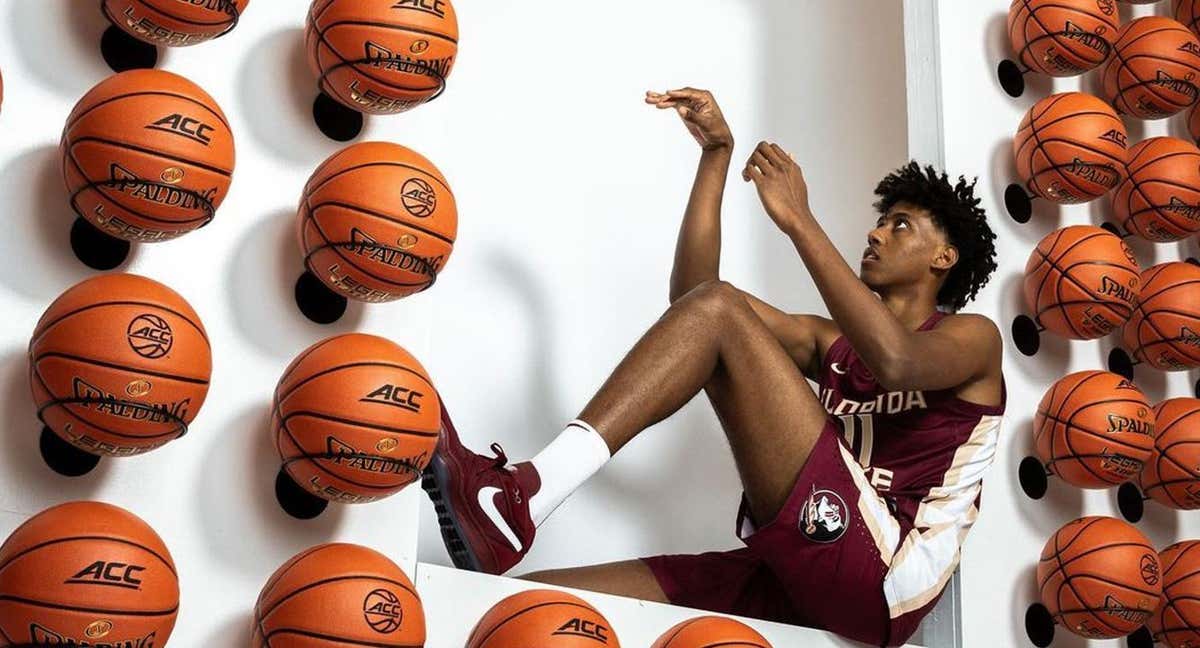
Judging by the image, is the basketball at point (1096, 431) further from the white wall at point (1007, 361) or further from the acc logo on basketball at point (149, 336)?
the acc logo on basketball at point (149, 336)

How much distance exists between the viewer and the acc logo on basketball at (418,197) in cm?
187

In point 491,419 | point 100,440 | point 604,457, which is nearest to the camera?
point 100,440

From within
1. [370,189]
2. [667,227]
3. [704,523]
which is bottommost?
[704,523]

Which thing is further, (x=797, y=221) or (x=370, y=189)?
(x=797, y=221)

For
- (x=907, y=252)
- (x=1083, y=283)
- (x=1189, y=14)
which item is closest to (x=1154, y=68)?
(x=1189, y=14)

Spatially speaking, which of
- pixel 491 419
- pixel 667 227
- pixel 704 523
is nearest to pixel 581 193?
pixel 667 227

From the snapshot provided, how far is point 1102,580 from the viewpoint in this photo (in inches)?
101

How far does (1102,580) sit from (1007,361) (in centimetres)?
51

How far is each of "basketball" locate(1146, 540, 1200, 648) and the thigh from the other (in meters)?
0.91

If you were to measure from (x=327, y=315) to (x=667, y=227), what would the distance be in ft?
4.19

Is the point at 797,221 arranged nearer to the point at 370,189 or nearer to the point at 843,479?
the point at 843,479

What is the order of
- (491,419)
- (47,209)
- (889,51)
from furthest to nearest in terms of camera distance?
(889,51) → (491,419) → (47,209)

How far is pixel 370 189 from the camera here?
185 cm

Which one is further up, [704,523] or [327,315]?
[327,315]
